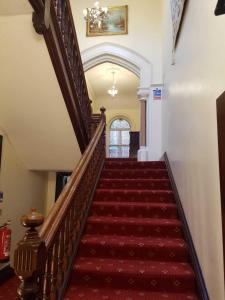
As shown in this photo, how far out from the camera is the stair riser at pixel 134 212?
12.0 feet

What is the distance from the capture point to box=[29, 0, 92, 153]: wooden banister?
3074 mm

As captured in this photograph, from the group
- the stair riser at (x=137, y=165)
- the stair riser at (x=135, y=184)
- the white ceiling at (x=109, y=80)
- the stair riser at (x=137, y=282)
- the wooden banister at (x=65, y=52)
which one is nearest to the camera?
the stair riser at (x=137, y=282)

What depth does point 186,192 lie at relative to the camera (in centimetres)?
326

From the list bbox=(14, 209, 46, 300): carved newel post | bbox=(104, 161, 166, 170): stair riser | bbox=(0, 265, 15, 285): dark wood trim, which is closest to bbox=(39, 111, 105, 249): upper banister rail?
bbox=(14, 209, 46, 300): carved newel post

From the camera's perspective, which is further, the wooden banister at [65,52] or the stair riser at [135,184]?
the stair riser at [135,184]

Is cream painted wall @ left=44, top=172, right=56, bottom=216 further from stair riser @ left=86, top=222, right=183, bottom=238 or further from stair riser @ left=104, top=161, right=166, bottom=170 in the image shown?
stair riser @ left=86, top=222, right=183, bottom=238

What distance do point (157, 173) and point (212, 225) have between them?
2669 millimetres

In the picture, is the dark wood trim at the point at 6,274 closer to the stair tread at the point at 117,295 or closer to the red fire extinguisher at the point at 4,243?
the red fire extinguisher at the point at 4,243

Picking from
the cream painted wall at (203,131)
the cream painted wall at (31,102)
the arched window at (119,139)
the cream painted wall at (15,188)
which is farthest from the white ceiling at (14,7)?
the arched window at (119,139)

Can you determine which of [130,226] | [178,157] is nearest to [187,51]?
[178,157]

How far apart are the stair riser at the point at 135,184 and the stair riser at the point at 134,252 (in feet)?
4.82

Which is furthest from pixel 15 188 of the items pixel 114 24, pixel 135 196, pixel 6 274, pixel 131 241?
pixel 114 24

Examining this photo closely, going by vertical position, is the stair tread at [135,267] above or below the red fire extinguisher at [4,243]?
above

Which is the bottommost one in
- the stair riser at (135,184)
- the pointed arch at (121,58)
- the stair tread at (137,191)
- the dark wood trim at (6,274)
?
the dark wood trim at (6,274)
